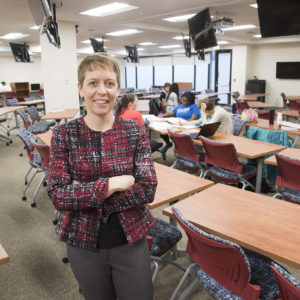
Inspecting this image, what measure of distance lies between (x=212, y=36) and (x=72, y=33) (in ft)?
12.1

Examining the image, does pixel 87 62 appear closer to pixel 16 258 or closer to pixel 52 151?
pixel 52 151

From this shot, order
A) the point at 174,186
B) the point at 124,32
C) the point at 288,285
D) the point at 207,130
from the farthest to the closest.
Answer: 1. the point at 124,32
2. the point at 207,130
3. the point at 174,186
4. the point at 288,285

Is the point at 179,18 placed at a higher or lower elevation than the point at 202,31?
higher

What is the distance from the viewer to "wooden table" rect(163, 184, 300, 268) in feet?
4.87

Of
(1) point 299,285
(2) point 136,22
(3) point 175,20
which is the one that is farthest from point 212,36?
(1) point 299,285

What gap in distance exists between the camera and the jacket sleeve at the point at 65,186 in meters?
1.14

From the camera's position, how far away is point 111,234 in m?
1.18

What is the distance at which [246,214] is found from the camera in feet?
5.95

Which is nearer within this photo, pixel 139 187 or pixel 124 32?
pixel 139 187

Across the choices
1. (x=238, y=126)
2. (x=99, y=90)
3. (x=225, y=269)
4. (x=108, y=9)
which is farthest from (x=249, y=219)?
(x=108, y=9)

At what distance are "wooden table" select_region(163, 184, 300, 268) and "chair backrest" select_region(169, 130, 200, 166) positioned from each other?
148cm

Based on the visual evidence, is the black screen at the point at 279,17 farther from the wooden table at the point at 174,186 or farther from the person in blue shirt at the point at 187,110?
the wooden table at the point at 174,186

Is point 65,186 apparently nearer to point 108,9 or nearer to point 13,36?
point 108,9

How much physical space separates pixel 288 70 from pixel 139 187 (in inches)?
539
